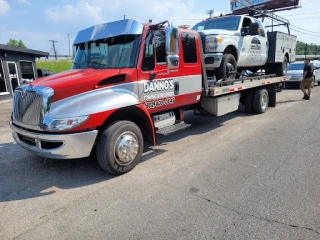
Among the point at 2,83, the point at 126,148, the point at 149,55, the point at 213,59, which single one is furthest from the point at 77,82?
the point at 2,83

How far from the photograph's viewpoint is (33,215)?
297 centimetres

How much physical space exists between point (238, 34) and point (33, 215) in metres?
6.57

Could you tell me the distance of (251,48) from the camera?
7.62 metres

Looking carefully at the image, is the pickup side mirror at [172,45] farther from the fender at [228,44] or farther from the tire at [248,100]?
the tire at [248,100]

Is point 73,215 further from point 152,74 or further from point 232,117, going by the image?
point 232,117

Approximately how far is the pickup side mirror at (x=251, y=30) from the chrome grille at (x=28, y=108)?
5900mm

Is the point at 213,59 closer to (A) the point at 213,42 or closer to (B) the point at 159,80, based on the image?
(A) the point at 213,42

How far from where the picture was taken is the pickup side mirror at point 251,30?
693 cm

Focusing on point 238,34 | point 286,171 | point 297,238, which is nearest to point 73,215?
point 297,238

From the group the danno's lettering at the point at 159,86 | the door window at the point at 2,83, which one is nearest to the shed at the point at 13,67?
the door window at the point at 2,83

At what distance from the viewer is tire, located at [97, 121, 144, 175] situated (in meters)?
3.71

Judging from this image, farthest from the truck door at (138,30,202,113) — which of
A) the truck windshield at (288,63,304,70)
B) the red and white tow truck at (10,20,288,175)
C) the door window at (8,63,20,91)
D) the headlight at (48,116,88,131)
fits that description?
the door window at (8,63,20,91)

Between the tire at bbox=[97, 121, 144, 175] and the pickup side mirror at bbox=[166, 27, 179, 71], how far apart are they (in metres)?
1.34

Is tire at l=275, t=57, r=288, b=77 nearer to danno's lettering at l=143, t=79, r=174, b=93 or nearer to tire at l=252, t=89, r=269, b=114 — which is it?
tire at l=252, t=89, r=269, b=114
